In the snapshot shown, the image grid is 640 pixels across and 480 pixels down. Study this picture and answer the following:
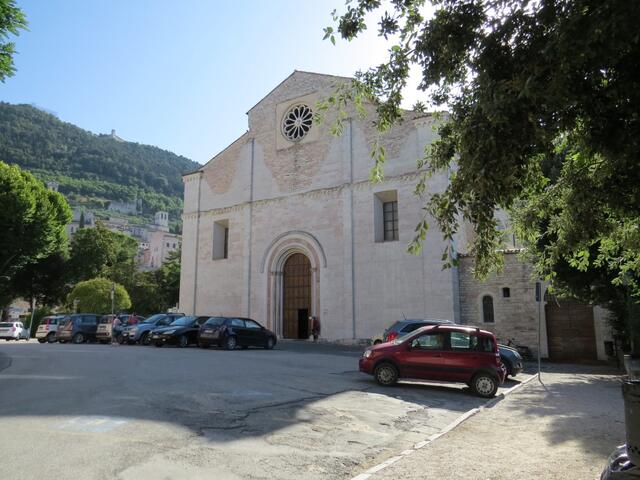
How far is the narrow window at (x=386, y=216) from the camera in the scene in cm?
2759

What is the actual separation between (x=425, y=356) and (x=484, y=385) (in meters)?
1.37

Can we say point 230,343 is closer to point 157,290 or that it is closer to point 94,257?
point 94,257

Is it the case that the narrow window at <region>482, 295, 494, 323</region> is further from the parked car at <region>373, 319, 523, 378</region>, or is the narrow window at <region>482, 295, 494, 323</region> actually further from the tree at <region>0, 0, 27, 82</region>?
the tree at <region>0, 0, 27, 82</region>

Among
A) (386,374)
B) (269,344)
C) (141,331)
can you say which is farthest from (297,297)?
(386,374)

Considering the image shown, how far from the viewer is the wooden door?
21.3 metres

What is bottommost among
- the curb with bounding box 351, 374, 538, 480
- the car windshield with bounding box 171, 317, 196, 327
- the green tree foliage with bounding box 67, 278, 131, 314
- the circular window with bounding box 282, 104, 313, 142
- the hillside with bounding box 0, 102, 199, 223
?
the curb with bounding box 351, 374, 538, 480

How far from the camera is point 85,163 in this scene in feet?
551

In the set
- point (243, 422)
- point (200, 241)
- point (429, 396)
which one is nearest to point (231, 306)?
point (200, 241)

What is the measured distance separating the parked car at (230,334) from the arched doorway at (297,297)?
788 cm

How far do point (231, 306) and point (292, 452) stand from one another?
26930 mm

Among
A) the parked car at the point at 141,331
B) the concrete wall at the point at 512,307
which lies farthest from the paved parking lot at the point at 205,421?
the parked car at the point at 141,331

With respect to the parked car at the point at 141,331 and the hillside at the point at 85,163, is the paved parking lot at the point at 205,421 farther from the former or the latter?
the hillside at the point at 85,163

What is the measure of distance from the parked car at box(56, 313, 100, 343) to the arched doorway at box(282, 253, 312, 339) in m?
10.7

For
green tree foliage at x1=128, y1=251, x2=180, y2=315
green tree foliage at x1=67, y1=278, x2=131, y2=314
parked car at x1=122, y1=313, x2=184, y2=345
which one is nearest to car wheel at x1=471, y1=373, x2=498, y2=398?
parked car at x1=122, y1=313, x2=184, y2=345
